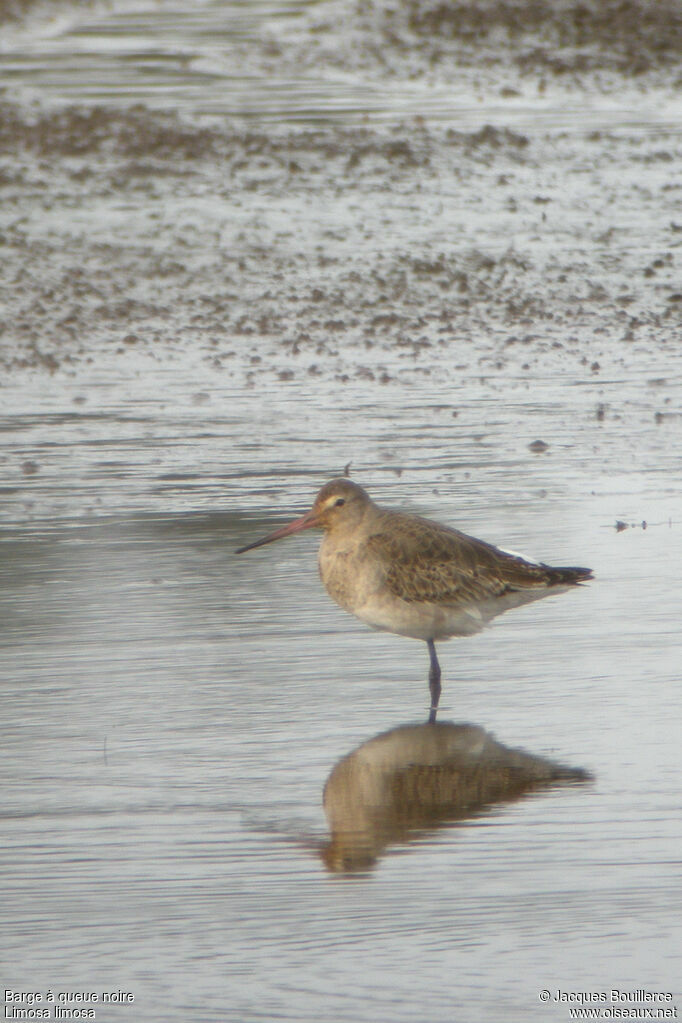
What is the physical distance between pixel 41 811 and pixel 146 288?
11.3 meters

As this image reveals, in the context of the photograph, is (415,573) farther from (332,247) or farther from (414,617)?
(332,247)

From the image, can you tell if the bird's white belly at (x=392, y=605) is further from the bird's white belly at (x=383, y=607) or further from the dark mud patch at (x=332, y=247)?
the dark mud patch at (x=332, y=247)

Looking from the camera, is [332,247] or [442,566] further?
[332,247]

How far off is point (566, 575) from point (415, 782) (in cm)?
161

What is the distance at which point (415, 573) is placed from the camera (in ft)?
25.4

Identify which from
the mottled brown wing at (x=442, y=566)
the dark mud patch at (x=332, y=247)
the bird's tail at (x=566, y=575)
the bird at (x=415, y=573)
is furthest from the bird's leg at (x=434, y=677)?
the dark mud patch at (x=332, y=247)

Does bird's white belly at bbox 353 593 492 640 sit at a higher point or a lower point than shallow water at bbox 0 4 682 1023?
higher

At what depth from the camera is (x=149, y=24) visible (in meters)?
35.0

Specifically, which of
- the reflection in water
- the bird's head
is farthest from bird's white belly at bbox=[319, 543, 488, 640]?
the reflection in water

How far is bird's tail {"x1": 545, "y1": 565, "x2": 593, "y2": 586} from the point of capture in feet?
26.0

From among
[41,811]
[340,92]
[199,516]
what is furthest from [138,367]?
[340,92]

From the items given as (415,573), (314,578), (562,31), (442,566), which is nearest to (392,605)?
(415,573)

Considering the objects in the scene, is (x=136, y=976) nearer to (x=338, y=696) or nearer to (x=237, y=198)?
(x=338, y=696)

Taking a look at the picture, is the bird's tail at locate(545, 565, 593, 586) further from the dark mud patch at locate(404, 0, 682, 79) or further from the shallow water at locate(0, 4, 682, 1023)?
the dark mud patch at locate(404, 0, 682, 79)
